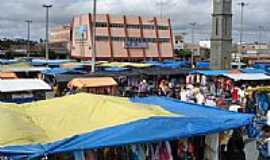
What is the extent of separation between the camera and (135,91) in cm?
2764

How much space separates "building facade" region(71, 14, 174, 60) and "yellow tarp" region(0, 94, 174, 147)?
66722mm

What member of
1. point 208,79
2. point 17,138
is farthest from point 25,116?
point 208,79

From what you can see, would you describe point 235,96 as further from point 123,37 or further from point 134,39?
point 134,39

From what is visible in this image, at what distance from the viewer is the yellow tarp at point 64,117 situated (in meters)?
7.30

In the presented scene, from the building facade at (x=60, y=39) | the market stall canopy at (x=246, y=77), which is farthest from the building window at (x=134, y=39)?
the market stall canopy at (x=246, y=77)

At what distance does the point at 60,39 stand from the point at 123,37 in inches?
1430

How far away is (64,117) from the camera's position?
322 inches

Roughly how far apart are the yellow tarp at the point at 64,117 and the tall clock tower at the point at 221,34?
119ft

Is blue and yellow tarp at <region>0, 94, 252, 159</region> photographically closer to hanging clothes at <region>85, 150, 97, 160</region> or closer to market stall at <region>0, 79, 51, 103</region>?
hanging clothes at <region>85, 150, 97, 160</region>

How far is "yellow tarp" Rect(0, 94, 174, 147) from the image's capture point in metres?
7.30

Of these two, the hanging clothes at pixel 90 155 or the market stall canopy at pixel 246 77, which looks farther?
the market stall canopy at pixel 246 77

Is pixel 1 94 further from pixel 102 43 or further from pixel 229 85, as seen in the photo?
pixel 102 43

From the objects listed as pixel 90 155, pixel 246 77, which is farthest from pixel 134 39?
pixel 90 155

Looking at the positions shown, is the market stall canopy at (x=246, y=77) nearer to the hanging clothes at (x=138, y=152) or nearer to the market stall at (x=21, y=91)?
the market stall at (x=21, y=91)
